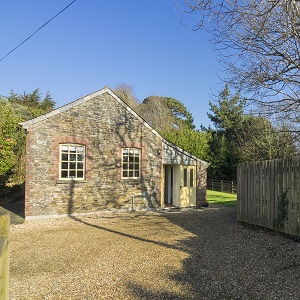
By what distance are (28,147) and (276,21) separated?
9732 mm

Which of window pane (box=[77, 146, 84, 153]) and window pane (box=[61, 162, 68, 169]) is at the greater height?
window pane (box=[77, 146, 84, 153])

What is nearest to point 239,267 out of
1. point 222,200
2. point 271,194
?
point 271,194

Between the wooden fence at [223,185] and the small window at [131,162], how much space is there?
1625 cm

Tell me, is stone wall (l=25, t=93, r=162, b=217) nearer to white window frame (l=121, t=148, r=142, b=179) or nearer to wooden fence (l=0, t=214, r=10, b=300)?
white window frame (l=121, t=148, r=142, b=179)

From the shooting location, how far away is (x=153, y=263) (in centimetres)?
577

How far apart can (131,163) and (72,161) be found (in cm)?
295

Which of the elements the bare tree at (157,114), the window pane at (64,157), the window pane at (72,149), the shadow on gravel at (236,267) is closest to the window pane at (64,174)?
the window pane at (64,157)

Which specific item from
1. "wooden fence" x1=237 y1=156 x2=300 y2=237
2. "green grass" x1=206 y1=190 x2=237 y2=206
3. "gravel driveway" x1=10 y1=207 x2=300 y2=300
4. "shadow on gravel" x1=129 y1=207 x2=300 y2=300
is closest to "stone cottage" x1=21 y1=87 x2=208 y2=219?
"gravel driveway" x1=10 y1=207 x2=300 y2=300

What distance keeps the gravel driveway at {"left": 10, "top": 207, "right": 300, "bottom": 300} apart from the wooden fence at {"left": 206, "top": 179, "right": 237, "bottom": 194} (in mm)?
18615

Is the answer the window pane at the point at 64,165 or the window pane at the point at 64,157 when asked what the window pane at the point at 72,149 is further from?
the window pane at the point at 64,165

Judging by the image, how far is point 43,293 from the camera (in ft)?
14.3

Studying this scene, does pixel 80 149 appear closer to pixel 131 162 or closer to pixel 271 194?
pixel 131 162

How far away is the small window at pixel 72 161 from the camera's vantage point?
39.8 ft

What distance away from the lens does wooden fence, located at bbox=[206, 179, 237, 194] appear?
90.7ft
